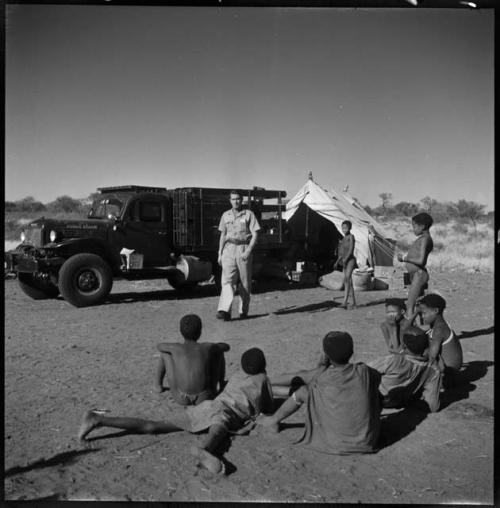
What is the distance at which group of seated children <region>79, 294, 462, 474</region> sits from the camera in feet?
11.7

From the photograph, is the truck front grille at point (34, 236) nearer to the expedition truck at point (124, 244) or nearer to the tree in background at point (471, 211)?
the expedition truck at point (124, 244)

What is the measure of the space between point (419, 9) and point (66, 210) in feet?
79.5

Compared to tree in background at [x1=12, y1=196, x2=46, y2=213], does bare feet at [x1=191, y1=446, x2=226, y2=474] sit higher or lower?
lower

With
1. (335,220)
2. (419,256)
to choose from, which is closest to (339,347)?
(419,256)

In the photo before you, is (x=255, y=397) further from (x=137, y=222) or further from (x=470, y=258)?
(x=470, y=258)

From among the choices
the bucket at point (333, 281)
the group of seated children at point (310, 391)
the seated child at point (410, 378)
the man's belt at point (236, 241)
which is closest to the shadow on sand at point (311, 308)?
the man's belt at point (236, 241)

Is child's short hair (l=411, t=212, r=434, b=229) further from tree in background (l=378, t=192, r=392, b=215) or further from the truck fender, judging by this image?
tree in background (l=378, t=192, r=392, b=215)

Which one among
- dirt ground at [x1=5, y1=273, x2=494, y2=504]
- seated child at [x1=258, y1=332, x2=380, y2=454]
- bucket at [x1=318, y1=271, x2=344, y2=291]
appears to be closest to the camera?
dirt ground at [x1=5, y1=273, x2=494, y2=504]

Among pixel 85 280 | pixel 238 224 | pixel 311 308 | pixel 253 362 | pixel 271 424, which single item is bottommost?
pixel 271 424

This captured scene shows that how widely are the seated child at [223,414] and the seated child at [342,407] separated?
0.41 meters

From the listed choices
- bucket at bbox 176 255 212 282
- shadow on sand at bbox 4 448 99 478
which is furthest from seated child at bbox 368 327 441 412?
bucket at bbox 176 255 212 282

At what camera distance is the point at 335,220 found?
12906mm

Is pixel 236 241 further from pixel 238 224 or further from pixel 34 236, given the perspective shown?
pixel 34 236

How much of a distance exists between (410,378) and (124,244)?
257 inches
